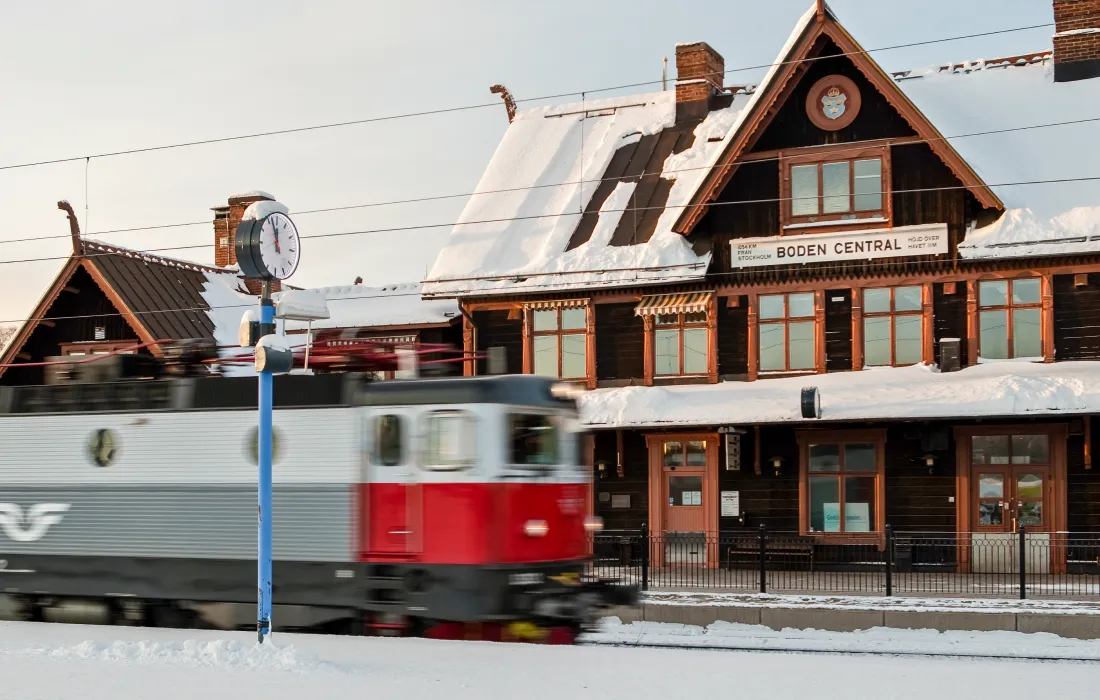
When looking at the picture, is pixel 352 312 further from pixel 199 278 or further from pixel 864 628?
pixel 864 628

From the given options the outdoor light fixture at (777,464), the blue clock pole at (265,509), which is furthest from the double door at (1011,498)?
the blue clock pole at (265,509)

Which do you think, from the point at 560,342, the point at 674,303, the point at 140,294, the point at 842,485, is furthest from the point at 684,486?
the point at 140,294

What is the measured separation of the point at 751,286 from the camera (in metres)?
27.3

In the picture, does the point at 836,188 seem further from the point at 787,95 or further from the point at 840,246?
the point at 787,95

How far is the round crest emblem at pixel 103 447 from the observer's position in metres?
17.3

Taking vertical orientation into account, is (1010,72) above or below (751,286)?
above

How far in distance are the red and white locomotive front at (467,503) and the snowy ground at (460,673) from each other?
7.51 feet

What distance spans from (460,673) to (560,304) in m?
18.2

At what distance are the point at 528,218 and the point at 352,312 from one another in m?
6.64

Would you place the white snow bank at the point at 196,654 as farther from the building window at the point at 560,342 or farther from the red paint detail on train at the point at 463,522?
the building window at the point at 560,342

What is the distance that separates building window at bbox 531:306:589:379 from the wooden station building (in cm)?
7

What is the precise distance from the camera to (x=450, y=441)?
1507 centimetres

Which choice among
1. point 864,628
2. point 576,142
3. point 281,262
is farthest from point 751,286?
point 281,262

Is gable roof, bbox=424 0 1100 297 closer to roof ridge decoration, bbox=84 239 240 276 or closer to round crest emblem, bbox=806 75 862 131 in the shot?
round crest emblem, bbox=806 75 862 131
